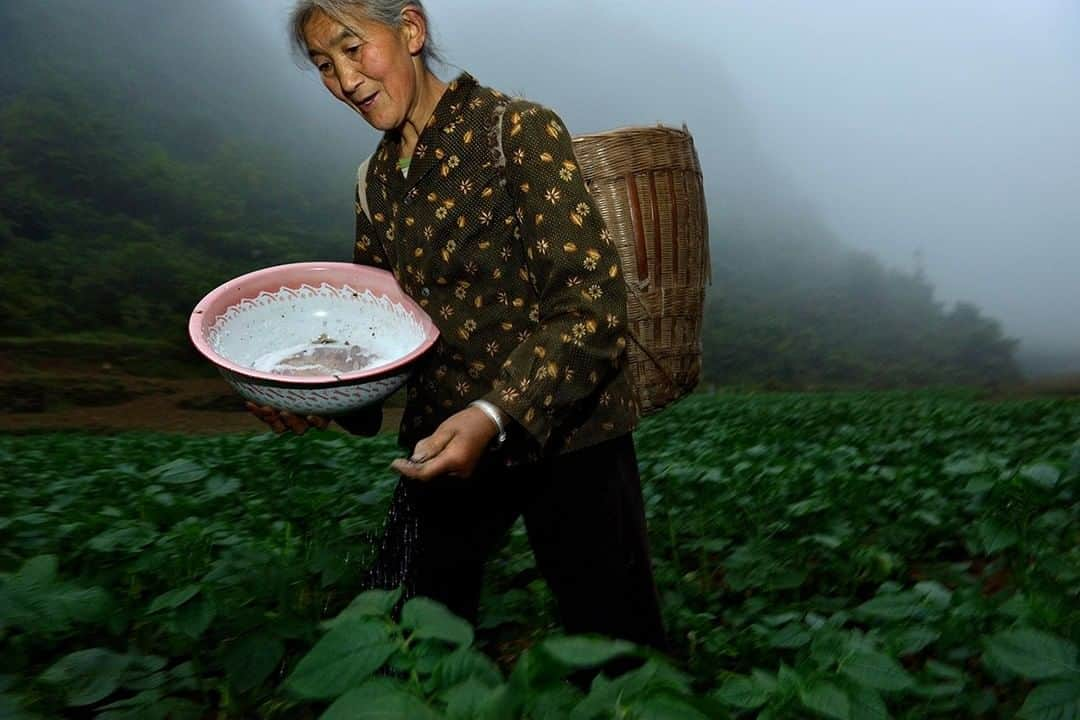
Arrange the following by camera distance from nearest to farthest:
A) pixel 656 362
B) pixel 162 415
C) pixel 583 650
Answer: pixel 583 650
pixel 656 362
pixel 162 415

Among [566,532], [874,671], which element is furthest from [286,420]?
[874,671]

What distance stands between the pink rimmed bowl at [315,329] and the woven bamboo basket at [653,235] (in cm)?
42

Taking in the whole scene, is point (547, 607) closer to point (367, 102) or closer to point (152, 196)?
point (367, 102)

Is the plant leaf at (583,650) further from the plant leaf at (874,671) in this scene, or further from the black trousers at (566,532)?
the black trousers at (566,532)

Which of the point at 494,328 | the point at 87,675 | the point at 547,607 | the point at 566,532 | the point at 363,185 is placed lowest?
the point at 547,607

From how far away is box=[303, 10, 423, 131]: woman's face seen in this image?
166 centimetres

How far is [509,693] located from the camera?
30.5 inches

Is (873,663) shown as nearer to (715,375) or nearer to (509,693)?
(509,693)

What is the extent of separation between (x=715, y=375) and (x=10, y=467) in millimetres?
30168

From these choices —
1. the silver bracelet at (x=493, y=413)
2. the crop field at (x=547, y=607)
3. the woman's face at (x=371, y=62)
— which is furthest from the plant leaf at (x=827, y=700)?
the woman's face at (x=371, y=62)

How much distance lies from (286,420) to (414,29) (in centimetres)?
76

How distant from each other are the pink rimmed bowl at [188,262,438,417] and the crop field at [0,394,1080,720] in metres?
0.36

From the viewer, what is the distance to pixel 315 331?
80.1 inches

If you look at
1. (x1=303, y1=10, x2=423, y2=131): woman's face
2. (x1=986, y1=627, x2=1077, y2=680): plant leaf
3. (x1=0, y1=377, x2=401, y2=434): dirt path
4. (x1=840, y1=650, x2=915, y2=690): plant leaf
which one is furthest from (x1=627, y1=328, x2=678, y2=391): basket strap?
(x1=0, y1=377, x2=401, y2=434): dirt path
